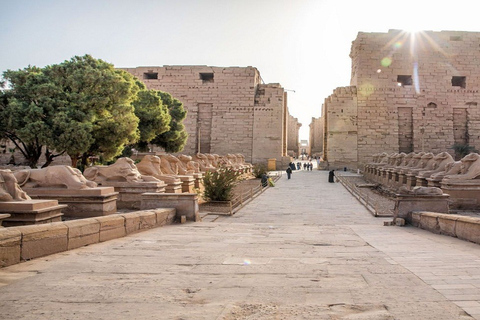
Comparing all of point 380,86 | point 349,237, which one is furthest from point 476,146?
point 349,237

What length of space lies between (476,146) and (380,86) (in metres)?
8.23

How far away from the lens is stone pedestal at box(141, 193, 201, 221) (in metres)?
6.48

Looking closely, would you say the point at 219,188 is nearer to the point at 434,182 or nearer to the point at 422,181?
the point at 434,182

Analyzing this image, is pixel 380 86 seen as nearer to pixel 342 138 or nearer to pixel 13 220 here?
pixel 342 138

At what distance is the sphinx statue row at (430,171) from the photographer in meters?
8.91

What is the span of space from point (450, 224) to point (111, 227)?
452 centimetres

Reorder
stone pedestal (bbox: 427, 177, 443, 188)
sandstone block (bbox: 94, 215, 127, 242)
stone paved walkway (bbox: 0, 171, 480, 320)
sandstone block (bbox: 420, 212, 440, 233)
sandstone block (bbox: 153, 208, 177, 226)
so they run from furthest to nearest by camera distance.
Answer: stone pedestal (bbox: 427, 177, 443, 188) < sandstone block (bbox: 153, 208, 177, 226) < sandstone block (bbox: 420, 212, 440, 233) < sandstone block (bbox: 94, 215, 127, 242) < stone paved walkway (bbox: 0, 171, 480, 320)

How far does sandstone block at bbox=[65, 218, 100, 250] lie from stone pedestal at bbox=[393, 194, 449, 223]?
4.85 meters

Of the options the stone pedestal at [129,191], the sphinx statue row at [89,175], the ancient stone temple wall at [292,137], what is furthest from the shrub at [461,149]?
the stone pedestal at [129,191]

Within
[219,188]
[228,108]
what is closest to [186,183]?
[219,188]

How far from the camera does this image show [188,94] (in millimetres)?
29641

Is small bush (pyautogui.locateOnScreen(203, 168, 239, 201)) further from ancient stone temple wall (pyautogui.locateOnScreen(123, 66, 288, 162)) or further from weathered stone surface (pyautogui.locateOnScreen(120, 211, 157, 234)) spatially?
ancient stone temple wall (pyautogui.locateOnScreen(123, 66, 288, 162))

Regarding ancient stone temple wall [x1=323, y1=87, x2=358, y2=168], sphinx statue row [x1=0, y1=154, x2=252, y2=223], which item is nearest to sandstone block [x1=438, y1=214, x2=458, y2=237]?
sphinx statue row [x1=0, y1=154, x2=252, y2=223]

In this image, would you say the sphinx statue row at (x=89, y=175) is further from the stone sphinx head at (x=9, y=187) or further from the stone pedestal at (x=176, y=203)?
the stone pedestal at (x=176, y=203)
